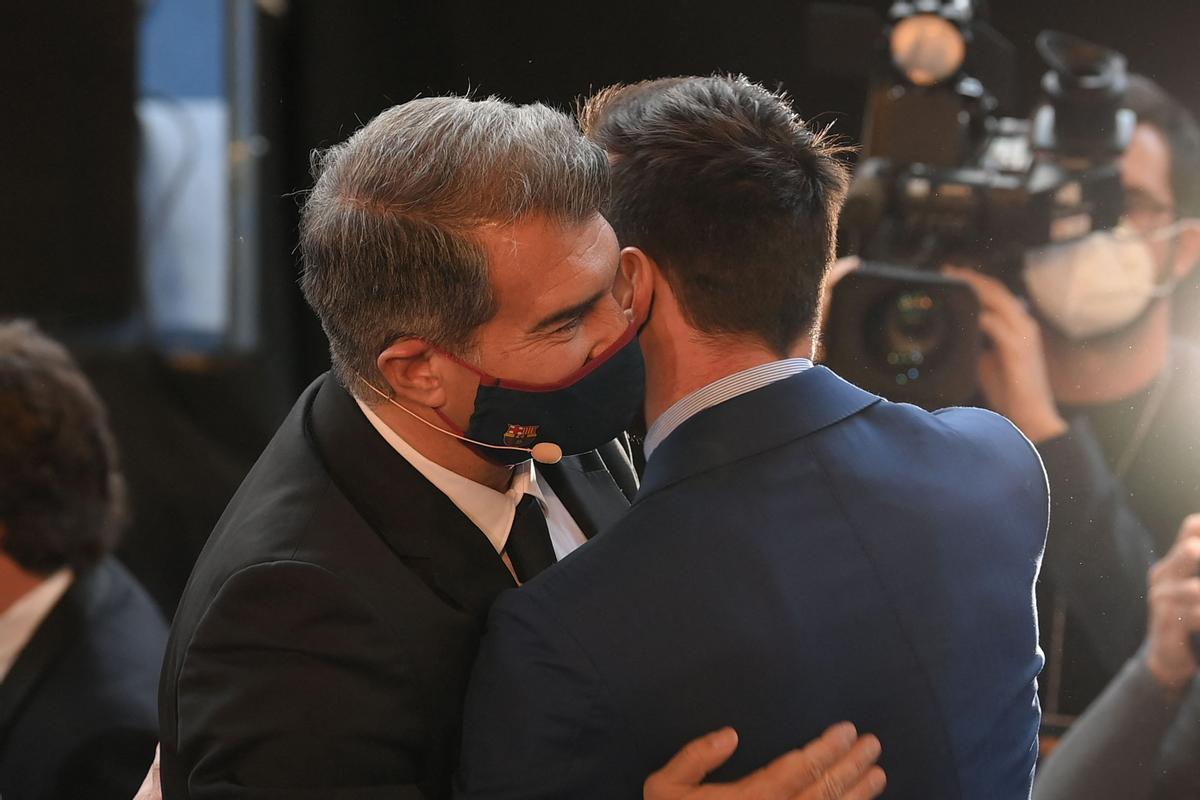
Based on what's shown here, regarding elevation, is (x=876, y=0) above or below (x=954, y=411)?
above

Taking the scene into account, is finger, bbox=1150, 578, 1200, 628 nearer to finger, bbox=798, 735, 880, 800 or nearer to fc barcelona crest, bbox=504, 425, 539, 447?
finger, bbox=798, 735, 880, 800

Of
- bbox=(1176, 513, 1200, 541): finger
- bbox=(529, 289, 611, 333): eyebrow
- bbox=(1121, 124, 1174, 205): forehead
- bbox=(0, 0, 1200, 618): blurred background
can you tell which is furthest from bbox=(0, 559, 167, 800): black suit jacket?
bbox=(1121, 124, 1174, 205): forehead

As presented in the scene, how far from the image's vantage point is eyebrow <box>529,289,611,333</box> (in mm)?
1292

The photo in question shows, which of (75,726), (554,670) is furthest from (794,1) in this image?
(75,726)

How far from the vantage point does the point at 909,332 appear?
188cm

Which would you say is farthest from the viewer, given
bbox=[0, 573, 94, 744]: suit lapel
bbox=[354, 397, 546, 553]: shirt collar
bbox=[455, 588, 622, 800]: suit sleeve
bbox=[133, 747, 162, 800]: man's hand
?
bbox=[0, 573, 94, 744]: suit lapel

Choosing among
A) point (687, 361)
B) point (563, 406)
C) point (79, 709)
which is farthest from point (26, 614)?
point (687, 361)

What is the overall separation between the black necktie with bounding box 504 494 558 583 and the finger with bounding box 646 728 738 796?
1.00 ft

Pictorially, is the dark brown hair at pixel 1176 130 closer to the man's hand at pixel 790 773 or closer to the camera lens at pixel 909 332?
the camera lens at pixel 909 332

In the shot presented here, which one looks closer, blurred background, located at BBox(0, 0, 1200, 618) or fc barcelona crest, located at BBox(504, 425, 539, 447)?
fc barcelona crest, located at BBox(504, 425, 539, 447)

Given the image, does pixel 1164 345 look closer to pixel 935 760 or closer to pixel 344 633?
pixel 935 760

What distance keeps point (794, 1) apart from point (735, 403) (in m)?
0.92

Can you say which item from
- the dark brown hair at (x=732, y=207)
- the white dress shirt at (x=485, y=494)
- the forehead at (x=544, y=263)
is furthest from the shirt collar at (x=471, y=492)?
the dark brown hair at (x=732, y=207)

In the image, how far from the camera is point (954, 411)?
1.46 metres
